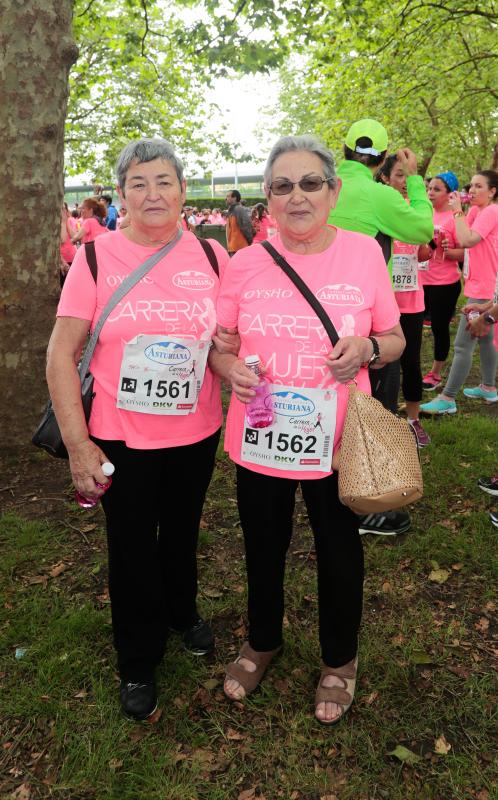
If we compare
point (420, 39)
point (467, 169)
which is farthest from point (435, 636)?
point (467, 169)

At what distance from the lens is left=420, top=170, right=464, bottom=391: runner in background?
5.91 metres

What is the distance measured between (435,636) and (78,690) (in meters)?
1.77

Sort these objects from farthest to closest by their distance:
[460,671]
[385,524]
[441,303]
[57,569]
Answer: [441,303] → [385,524] → [57,569] → [460,671]

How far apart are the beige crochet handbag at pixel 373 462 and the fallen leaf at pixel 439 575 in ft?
5.36

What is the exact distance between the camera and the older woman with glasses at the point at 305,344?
206 centimetres

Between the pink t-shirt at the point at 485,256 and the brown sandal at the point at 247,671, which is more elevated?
the pink t-shirt at the point at 485,256

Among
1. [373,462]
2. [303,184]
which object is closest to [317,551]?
[373,462]

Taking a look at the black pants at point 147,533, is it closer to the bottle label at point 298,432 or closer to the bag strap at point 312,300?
the bottle label at point 298,432

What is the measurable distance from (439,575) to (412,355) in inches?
78.6

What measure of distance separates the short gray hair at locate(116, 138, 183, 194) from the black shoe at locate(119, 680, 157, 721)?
2.07 meters

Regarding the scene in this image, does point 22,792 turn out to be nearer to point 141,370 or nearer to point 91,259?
point 141,370

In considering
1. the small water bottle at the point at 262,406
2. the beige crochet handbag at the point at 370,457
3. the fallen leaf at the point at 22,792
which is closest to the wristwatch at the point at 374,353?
the beige crochet handbag at the point at 370,457

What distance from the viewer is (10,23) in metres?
4.30

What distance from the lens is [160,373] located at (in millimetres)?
2188
